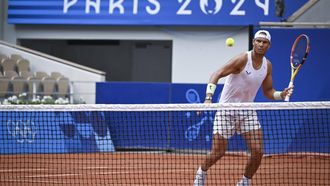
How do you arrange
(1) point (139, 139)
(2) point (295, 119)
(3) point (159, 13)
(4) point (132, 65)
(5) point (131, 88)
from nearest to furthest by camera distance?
(2) point (295, 119), (1) point (139, 139), (5) point (131, 88), (3) point (159, 13), (4) point (132, 65)

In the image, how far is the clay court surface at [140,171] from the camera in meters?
7.52

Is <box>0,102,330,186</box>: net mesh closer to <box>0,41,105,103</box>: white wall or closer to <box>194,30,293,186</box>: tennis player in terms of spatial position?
<box>194,30,293,186</box>: tennis player

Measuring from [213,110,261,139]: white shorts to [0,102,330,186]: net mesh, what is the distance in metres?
0.01

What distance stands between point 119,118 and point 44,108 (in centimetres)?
619

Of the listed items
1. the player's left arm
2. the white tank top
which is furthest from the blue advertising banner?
the white tank top

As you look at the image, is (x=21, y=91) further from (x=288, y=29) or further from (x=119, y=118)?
(x=288, y=29)

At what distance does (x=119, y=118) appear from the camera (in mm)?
12453

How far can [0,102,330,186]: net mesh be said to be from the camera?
7516mm

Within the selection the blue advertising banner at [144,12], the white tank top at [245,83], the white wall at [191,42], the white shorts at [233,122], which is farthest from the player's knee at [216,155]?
the white wall at [191,42]

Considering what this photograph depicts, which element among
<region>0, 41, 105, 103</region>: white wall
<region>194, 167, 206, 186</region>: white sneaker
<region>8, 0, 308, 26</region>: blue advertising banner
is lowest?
<region>194, 167, 206, 186</region>: white sneaker

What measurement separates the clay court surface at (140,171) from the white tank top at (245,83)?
1.06 m

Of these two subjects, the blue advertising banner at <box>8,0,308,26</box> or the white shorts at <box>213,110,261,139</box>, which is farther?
the blue advertising banner at <box>8,0,308,26</box>

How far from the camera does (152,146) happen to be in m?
12.3

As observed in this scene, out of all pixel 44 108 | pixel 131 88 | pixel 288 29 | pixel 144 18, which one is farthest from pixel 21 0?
pixel 44 108
